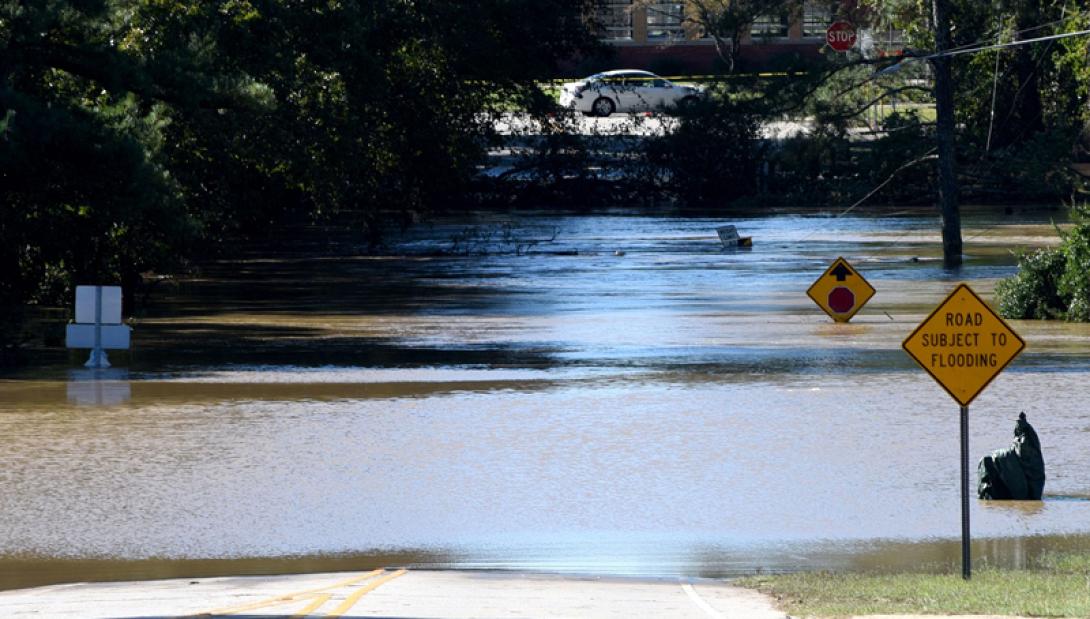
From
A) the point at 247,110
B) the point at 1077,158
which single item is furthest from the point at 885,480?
the point at 1077,158

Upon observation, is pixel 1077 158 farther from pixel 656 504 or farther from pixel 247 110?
pixel 656 504

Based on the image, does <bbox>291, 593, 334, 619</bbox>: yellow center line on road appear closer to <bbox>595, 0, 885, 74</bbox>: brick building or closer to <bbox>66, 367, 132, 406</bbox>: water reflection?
<bbox>66, 367, 132, 406</bbox>: water reflection

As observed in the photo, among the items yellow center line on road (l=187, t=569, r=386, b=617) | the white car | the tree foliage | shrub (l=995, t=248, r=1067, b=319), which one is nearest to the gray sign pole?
yellow center line on road (l=187, t=569, r=386, b=617)

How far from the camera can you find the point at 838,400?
20047mm

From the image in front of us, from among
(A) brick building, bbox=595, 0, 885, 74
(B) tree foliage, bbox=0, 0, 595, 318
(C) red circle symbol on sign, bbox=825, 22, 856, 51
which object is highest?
(A) brick building, bbox=595, 0, 885, 74

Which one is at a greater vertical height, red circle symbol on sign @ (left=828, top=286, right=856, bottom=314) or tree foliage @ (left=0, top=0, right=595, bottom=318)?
tree foliage @ (left=0, top=0, right=595, bottom=318)

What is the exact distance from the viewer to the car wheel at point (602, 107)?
72438mm

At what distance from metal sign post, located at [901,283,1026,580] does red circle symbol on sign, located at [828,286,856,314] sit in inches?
629

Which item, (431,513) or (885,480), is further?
(885,480)

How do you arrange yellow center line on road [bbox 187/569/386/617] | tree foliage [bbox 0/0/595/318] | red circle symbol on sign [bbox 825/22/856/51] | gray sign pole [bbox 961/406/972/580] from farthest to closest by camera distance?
1. red circle symbol on sign [bbox 825/22/856/51]
2. tree foliage [bbox 0/0/595/318]
3. gray sign pole [bbox 961/406/972/580]
4. yellow center line on road [bbox 187/569/386/617]

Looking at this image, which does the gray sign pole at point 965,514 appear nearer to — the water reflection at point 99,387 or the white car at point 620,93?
the water reflection at point 99,387

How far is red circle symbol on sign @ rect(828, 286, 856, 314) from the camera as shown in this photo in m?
27.7

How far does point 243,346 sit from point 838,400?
379 inches

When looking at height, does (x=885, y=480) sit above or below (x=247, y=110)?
below
